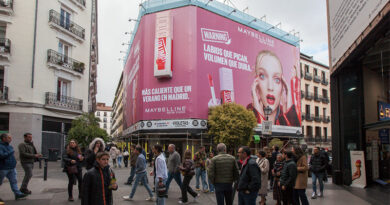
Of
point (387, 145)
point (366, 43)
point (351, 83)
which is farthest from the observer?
point (351, 83)

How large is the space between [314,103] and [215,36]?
24.1 meters

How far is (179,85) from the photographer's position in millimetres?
26406

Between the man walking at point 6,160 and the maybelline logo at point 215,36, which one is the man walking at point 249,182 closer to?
the man walking at point 6,160

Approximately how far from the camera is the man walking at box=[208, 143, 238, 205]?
6.24 meters

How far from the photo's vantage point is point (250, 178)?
597 cm

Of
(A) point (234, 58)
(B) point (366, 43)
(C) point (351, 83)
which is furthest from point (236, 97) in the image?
(B) point (366, 43)

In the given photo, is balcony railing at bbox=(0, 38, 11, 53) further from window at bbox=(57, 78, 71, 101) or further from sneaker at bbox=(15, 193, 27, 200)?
sneaker at bbox=(15, 193, 27, 200)

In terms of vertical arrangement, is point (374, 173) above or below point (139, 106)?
below

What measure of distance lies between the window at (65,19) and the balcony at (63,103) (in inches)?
205

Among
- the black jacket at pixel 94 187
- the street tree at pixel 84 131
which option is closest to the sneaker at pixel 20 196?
the black jacket at pixel 94 187

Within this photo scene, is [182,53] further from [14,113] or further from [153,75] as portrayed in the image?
[14,113]

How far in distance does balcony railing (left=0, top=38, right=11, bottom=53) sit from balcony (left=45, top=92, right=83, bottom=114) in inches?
140

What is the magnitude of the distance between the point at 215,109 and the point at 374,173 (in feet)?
47.7

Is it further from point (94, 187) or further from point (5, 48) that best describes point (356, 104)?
point (5, 48)
